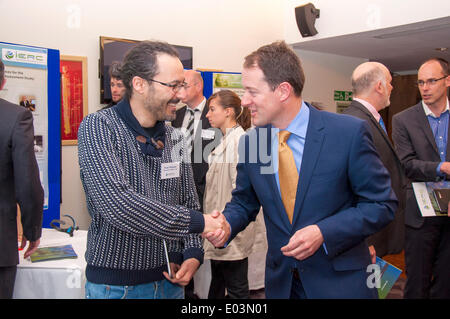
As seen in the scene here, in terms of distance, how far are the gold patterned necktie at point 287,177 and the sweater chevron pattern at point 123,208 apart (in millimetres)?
334

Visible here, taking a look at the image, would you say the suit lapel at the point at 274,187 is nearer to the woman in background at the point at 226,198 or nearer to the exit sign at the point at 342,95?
the woman in background at the point at 226,198

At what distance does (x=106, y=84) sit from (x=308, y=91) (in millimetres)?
3543

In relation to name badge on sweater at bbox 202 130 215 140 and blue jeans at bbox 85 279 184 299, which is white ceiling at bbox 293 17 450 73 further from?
blue jeans at bbox 85 279 184 299

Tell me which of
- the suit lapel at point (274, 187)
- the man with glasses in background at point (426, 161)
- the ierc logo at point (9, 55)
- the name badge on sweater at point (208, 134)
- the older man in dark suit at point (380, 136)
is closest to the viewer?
the suit lapel at point (274, 187)

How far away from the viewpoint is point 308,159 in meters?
1.48

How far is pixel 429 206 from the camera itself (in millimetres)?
2973

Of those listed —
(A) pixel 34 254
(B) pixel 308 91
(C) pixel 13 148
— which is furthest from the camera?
(B) pixel 308 91

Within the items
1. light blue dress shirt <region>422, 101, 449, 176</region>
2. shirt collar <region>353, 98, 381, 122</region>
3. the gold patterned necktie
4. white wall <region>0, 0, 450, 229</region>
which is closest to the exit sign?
white wall <region>0, 0, 450, 229</region>

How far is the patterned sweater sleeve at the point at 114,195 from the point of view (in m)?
1.39

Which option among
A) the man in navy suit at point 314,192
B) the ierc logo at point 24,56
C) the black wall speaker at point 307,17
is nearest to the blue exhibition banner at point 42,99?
the ierc logo at point 24,56

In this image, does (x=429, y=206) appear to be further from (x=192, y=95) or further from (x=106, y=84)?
(x=106, y=84)

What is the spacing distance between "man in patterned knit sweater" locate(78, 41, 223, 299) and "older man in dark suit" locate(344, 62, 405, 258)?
119cm

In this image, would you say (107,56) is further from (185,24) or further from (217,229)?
(217,229)
